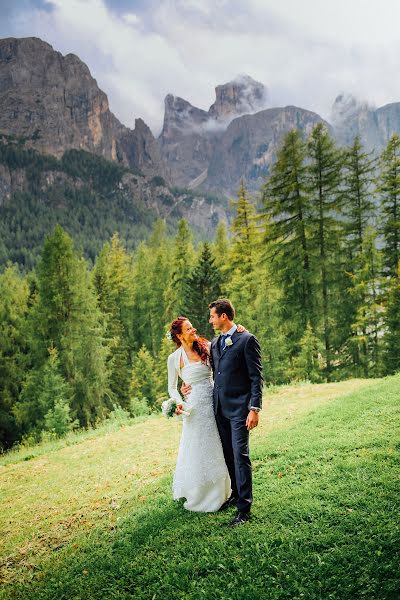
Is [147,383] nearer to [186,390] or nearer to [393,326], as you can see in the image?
[393,326]

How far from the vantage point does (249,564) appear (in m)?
4.11

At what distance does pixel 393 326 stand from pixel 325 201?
23.1ft

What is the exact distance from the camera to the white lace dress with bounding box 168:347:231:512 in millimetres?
5332

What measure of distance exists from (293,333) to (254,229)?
724 centimetres

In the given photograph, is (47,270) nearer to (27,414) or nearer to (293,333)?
(27,414)

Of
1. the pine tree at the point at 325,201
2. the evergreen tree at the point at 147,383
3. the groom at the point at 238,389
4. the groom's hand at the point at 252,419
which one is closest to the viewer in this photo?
the groom's hand at the point at 252,419

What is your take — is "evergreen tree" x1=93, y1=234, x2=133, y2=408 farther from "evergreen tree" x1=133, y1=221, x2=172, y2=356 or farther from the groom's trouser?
the groom's trouser

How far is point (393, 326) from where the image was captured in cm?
1959

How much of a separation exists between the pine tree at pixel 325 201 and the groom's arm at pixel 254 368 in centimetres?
1634

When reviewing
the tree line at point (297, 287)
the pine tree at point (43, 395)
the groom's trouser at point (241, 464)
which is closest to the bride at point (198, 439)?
the groom's trouser at point (241, 464)

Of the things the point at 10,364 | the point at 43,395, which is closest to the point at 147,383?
the point at 43,395

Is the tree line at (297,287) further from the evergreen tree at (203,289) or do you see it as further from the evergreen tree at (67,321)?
the evergreen tree at (203,289)

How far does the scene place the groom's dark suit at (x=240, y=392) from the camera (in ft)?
16.3

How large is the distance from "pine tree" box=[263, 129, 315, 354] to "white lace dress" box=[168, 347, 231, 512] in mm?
15259
